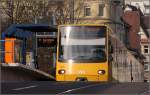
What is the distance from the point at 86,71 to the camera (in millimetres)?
26281

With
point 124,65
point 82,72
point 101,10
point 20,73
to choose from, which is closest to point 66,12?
point 124,65

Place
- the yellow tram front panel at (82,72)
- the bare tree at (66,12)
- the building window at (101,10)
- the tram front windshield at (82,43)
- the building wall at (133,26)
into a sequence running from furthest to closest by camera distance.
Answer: the building wall at (133,26)
the building window at (101,10)
the bare tree at (66,12)
the tram front windshield at (82,43)
the yellow tram front panel at (82,72)

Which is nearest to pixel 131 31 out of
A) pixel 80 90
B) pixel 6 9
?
pixel 6 9

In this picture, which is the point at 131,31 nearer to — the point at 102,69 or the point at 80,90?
the point at 102,69

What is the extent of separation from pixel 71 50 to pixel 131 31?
231 feet

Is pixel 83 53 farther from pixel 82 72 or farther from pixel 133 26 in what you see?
pixel 133 26

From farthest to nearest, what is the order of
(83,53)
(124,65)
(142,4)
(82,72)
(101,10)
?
(142,4) < (101,10) < (124,65) < (83,53) < (82,72)

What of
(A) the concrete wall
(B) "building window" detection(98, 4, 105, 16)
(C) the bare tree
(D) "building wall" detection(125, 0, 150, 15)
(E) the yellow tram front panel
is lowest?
(A) the concrete wall

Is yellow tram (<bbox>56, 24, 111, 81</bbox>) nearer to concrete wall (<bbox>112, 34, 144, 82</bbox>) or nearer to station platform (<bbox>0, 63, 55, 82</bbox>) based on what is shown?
station platform (<bbox>0, 63, 55, 82</bbox>)

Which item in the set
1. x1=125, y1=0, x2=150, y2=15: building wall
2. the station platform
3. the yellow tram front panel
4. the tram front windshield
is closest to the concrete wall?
the station platform

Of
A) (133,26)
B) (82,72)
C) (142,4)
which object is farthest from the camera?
(142,4)

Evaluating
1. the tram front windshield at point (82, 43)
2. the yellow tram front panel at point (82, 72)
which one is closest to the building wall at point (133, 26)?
A: the tram front windshield at point (82, 43)

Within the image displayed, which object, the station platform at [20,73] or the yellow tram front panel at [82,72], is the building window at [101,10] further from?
the yellow tram front panel at [82,72]

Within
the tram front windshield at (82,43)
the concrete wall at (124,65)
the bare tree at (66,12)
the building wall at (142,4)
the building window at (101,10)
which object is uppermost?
the building wall at (142,4)
